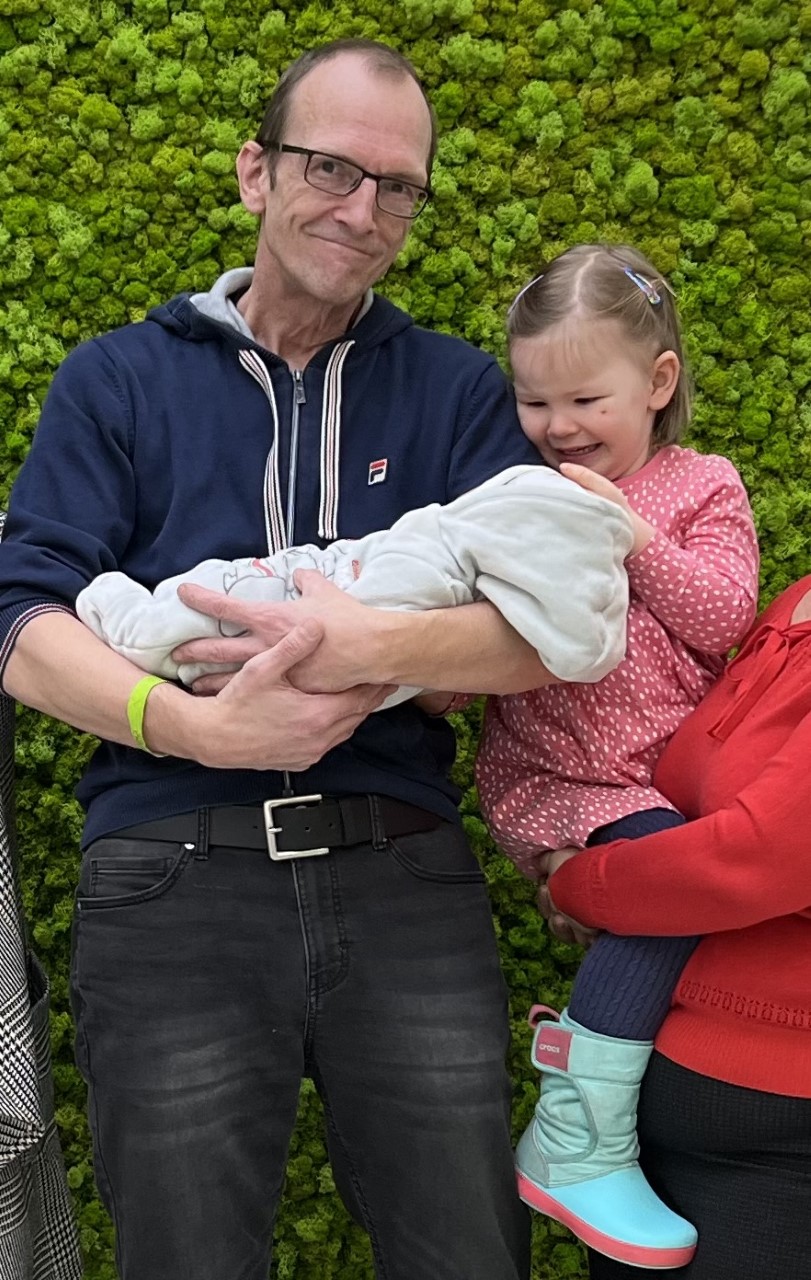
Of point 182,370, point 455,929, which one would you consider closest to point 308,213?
point 182,370

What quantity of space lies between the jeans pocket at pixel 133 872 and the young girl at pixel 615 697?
455 millimetres

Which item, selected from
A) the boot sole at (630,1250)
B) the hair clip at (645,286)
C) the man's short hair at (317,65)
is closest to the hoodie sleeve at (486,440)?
the hair clip at (645,286)

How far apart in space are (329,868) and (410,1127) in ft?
1.09

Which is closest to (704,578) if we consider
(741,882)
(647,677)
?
(647,677)

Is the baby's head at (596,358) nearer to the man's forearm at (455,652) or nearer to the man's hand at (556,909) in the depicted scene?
the man's forearm at (455,652)

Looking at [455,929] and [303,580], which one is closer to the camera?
[303,580]

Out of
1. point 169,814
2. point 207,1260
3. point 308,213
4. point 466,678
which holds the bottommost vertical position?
point 207,1260

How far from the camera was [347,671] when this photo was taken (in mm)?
1498

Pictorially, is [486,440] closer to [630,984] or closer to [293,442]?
[293,442]

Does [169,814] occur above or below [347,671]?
below

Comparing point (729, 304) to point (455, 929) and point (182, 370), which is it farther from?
point (455, 929)

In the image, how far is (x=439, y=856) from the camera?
1.76 meters

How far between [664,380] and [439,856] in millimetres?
725

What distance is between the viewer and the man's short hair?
1.81 meters
